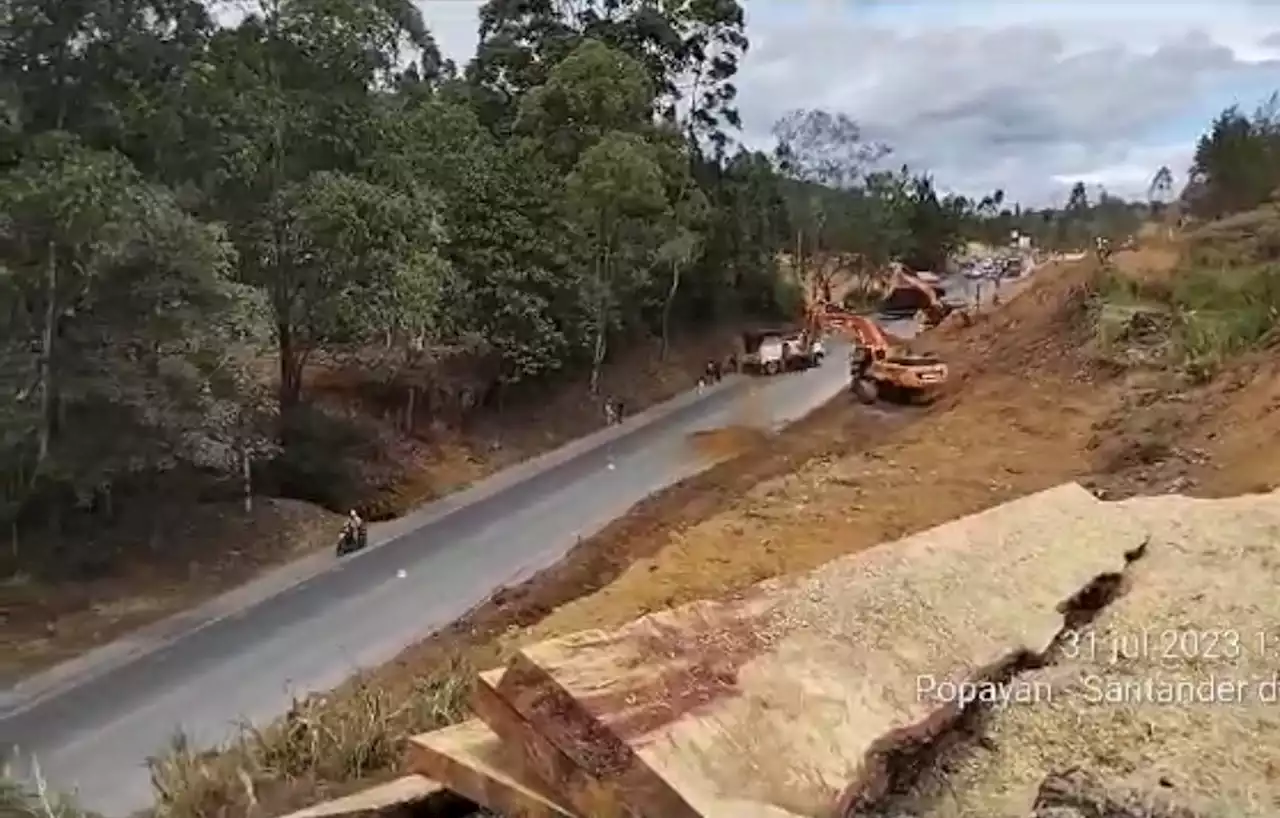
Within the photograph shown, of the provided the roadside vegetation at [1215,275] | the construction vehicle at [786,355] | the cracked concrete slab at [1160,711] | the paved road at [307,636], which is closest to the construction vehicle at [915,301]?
the construction vehicle at [786,355]

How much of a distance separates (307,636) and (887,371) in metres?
9.24

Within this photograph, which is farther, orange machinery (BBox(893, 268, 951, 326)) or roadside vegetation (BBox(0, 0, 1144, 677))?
orange machinery (BBox(893, 268, 951, 326))

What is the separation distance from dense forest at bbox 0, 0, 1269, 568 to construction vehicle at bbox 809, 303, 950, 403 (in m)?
3.48

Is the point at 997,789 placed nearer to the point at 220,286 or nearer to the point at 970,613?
the point at 970,613

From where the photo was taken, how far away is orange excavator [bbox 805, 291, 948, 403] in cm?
1599

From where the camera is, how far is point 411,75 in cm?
1570

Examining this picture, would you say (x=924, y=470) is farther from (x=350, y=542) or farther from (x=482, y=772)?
(x=482, y=772)

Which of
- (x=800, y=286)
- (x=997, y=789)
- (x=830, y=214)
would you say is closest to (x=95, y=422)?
(x=997, y=789)

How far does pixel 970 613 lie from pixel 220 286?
7.52 m

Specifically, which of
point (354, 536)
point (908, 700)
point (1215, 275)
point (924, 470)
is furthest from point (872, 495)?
point (1215, 275)

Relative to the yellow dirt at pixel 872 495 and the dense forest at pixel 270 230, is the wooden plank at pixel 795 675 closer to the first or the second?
the yellow dirt at pixel 872 495

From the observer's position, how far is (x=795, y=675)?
3.27 m

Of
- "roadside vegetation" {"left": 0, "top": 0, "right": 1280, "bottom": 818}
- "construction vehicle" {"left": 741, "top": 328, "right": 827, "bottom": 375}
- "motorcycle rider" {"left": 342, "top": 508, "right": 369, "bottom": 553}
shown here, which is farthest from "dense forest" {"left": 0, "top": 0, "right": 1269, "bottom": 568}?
"construction vehicle" {"left": 741, "top": 328, "right": 827, "bottom": 375}

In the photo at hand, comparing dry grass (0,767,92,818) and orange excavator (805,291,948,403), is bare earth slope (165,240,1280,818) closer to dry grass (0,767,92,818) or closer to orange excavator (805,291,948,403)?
orange excavator (805,291,948,403)
